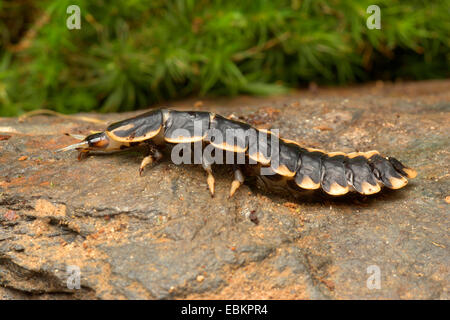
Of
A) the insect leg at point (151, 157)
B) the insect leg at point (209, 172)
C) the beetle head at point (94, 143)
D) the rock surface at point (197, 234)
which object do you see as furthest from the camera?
the beetle head at point (94, 143)

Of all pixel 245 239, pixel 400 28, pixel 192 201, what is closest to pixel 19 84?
pixel 192 201

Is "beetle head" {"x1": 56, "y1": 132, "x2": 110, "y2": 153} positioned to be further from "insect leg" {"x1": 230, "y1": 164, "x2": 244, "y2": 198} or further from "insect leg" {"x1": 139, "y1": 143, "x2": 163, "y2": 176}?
"insect leg" {"x1": 230, "y1": 164, "x2": 244, "y2": 198}

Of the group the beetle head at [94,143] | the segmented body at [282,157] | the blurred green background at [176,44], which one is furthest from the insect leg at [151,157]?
the blurred green background at [176,44]

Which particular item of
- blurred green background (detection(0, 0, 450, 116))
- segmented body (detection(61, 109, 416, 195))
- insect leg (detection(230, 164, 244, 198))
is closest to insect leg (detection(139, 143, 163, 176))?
segmented body (detection(61, 109, 416, 195))

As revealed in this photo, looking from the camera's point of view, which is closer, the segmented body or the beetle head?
the segmented body

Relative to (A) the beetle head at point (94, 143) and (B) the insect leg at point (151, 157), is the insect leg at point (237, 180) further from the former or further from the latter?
(A) the beetle head at point (94, 143)

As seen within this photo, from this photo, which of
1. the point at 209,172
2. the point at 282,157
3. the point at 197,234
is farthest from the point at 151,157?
the point at 282,157
